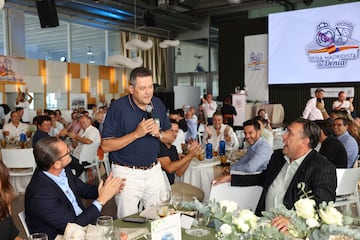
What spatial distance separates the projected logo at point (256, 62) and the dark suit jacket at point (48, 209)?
12.0 meters

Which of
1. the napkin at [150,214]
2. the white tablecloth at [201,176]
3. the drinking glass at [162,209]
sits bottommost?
the white tablecloth at [201,176]

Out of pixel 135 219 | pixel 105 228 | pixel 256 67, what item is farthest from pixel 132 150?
pixel 256 67

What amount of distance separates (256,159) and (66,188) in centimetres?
222

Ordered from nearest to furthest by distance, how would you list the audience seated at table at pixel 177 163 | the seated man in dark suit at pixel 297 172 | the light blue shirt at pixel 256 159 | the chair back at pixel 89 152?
1. the seated man in dark suit at pixel 297 172
2. the audience seated at table at pixel 177 163
3. the light blue shirt at pixel 256 159
4. the chair back at pixel 89 152

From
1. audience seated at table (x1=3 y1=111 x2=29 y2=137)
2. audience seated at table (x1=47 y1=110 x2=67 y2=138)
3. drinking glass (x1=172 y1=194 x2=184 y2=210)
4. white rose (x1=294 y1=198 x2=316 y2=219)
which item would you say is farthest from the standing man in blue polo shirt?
audience seated at table (x1=3 y1=111 x2=29 y2=137)

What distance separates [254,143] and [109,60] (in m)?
8.74

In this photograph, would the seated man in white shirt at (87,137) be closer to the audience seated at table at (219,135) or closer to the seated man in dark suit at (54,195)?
the audience seated at table at (219,135)

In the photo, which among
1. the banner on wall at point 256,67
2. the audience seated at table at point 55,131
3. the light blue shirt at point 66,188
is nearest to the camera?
the light blue shirt at point 66,188

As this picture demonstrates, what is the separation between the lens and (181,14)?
14.8m

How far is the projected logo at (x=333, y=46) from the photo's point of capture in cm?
1100

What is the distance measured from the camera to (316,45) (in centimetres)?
1159

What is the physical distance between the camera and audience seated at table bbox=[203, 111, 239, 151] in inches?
230

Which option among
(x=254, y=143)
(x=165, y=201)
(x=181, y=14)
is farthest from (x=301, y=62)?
(x=165, y=201)

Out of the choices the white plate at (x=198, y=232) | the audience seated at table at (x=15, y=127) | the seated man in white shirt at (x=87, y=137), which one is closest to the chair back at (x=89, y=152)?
the seated man in white shirt at (x=87, y=137)
